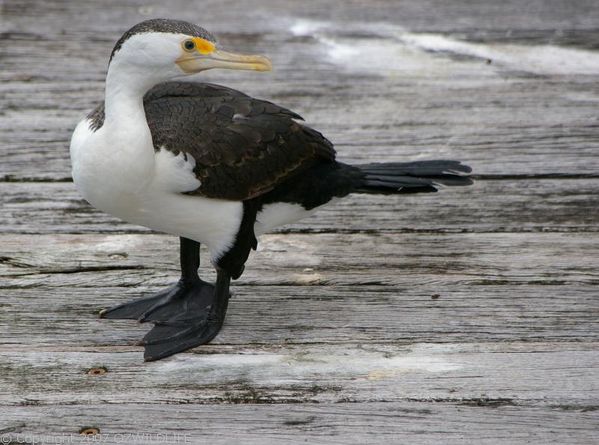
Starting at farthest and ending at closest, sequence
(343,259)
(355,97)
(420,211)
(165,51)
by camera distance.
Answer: (355,97) < (420,211) < (343,259) < (165,51)

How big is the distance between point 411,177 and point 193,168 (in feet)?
2.87

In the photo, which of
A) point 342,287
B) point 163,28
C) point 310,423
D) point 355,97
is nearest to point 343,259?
point 342,287

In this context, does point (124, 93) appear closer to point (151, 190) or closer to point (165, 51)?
point (165, 51)

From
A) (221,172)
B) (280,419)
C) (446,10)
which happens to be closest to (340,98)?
(446,10)

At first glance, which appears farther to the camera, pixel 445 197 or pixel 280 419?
pixel 445 197

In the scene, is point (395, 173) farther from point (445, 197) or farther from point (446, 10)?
point (446, 10)

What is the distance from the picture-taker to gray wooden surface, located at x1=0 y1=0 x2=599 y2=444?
272cm

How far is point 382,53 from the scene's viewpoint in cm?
552

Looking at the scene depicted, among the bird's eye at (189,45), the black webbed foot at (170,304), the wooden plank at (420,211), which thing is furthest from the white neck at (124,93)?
the wooden plank at (420,211)

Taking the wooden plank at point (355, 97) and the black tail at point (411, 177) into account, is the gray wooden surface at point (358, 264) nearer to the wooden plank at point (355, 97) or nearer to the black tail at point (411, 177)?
the wooden plank at point (355, 97)

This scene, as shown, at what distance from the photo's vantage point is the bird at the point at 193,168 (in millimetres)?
2855

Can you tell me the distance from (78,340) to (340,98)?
232cm

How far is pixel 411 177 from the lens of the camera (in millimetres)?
3516

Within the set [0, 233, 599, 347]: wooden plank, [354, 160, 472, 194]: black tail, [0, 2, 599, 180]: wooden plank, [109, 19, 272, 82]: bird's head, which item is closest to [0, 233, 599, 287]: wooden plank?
[0, 233, 599, 347]: wooden plank
